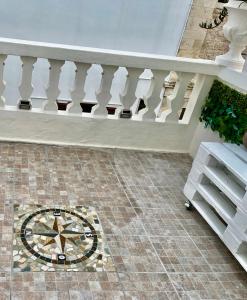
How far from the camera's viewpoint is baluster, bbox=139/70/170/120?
3.02m

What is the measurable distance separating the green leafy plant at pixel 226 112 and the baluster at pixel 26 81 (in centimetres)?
162

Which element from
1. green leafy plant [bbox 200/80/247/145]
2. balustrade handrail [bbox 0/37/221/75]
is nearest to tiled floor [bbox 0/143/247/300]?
green leafy plant [bbox 200/80/247/145]

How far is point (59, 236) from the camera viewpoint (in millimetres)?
2004

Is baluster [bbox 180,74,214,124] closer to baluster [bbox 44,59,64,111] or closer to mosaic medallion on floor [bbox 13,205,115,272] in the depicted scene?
baluster [bbox 44,59,64,111]

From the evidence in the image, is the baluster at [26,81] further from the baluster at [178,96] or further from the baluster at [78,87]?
the baluster at [178,96]

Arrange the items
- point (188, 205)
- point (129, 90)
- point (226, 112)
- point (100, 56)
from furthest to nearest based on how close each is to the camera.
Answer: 1. point (129, 90)
2. point (226, 112)
3. point (100, 56)
4. point (188, 205)

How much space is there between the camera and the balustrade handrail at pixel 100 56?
8.63 feet

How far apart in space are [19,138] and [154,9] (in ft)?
11.4

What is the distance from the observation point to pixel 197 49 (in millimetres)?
6320

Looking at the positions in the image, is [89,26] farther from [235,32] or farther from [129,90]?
[235,32]

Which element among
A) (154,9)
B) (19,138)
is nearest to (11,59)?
(19,138)

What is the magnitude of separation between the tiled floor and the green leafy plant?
49cm

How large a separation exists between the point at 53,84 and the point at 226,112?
1502 millimetres

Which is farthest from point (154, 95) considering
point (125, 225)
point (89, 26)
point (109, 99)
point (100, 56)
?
→ point (89, 26)
